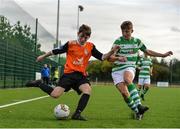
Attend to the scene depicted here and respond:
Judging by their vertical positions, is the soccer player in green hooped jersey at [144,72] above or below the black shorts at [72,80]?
above

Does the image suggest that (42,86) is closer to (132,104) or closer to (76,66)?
(76,66)

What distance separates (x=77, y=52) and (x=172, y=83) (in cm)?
9492

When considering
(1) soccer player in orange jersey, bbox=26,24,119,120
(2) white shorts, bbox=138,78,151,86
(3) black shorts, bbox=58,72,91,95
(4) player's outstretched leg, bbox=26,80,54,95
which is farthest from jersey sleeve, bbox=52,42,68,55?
(2) white shorts, bbox=138,78,151,86

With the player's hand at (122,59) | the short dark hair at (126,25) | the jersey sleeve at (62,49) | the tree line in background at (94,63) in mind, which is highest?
the tree line in background at (94,63)

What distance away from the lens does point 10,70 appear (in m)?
36.8

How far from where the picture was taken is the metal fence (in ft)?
112

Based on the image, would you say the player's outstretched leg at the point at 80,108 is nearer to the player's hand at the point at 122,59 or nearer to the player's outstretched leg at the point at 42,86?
the player's outstretched leg at the point at 42,86

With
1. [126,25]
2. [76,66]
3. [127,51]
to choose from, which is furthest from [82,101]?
[126,25]

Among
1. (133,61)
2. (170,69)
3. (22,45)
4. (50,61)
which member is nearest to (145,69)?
(133,61)

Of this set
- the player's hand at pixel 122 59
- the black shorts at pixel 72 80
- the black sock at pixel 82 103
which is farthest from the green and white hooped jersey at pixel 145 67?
the black sock at pixel 82 103

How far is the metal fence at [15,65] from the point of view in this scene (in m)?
34.1

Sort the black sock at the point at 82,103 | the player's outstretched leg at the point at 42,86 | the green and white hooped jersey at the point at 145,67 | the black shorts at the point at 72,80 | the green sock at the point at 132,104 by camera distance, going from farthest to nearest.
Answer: the green and white hooped jersey at the point at 145,67 → the player's outstretched leg at the point at 42,86 → the green sock at the point at 132,104 → the black shorts at the point at 72,80 → the black sock at the point at 82,103

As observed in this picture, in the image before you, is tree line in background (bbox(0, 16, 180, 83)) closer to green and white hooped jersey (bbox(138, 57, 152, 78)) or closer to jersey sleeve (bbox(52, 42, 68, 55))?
green and white hooped jersey (bbox(138, 57, 152, 78))

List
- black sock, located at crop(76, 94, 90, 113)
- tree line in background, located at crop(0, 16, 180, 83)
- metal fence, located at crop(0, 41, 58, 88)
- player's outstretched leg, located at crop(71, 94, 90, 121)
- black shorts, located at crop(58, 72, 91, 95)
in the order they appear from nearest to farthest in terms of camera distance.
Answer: player's outstretched leg, located at crop(71, 94, 90, 121) < black sock, located at crop(76, 94, 90, 113) < black shorts, located at crop(58, 72, 91, 95) < metal fence, located at crop(0, 41, 58, 88) < tree line in background, located at crop(0, 16, 180, 83)
